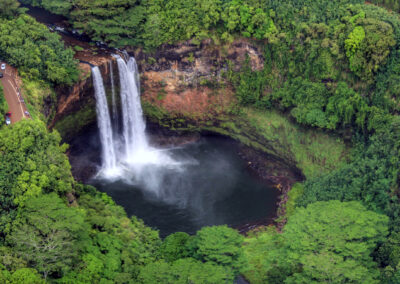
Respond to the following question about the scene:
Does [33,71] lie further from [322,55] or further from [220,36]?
[322,55]

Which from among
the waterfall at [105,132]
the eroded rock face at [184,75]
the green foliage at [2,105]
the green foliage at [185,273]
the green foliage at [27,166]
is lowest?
the green foliage at [185,273]

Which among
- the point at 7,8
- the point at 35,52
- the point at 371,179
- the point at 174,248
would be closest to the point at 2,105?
the point at 35,52

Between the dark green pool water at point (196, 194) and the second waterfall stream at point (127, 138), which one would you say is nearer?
the dark green pool water at point (196, 194)

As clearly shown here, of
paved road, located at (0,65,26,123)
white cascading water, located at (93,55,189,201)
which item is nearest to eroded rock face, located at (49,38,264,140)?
white cascading water, located at (93,55,189,201)

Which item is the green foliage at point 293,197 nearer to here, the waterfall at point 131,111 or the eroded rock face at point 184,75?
the eroded rock face at point 184,75

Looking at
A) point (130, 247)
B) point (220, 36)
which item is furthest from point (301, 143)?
point (130, 247)

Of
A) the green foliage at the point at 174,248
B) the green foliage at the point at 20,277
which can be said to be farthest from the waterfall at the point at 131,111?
the green foliage at the point at 20,277

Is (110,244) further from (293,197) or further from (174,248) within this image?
(293,197)

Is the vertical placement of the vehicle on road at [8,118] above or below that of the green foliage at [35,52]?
below
